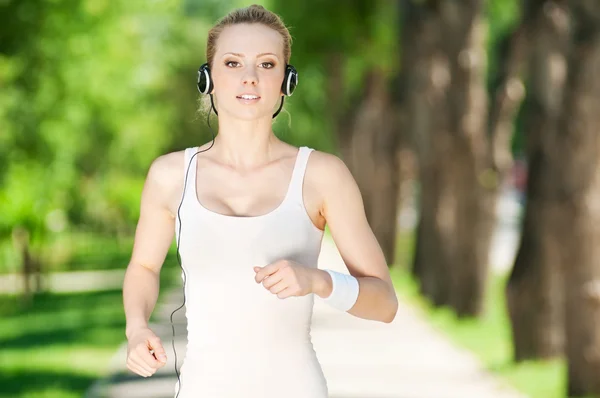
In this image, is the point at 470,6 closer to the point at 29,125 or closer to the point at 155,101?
the point at 29,125

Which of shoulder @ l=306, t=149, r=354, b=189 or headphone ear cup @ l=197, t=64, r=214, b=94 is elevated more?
headphone ear cup @ l=197, t=64, r=214, b=94

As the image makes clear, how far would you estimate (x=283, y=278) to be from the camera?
3.39 m

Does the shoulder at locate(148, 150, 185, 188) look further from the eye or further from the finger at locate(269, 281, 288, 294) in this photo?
the finger at locate(269, 281, 288, 294)

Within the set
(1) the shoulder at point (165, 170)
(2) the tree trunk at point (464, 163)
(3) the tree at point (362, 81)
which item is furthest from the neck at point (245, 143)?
(3) the tree at point (362, 81)

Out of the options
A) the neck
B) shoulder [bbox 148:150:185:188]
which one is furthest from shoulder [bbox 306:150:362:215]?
shoulder [bbox 148:150:185:188]

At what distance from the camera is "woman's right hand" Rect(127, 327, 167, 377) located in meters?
3.60

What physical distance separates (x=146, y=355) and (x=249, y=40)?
896 mm

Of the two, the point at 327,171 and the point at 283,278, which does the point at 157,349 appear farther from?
the point at 327,171

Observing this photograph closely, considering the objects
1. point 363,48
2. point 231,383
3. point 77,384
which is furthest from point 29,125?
point 231,383

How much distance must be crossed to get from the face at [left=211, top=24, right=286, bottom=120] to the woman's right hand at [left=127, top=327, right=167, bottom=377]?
2.15 feet

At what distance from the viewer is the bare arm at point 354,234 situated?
3.74 m

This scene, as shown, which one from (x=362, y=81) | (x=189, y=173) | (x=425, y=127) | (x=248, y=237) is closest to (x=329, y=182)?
(x=248, y=237)

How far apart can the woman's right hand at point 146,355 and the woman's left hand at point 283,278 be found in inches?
14.0

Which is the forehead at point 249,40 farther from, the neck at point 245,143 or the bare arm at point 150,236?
the bare arm at point 150,236
